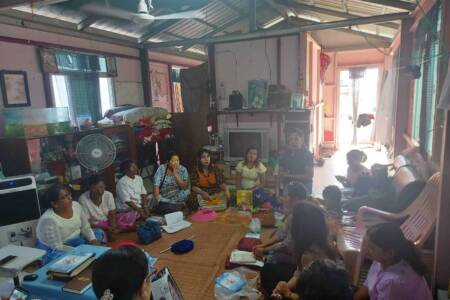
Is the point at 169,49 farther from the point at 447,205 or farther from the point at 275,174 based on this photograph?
the point at 447,205

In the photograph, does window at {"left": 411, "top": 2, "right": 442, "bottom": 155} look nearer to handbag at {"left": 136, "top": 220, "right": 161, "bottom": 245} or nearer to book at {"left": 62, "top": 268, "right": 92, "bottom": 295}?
handbag at {"left": 136, "top": 220, "right": 161, "bottom": 245}

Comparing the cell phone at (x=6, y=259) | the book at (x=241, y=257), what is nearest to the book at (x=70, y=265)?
the cell phone at (x=6, y=259)

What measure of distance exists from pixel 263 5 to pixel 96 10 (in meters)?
4.10

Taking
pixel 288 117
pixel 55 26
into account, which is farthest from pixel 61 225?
pixel 288 117

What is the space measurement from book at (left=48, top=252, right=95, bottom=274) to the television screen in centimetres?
365

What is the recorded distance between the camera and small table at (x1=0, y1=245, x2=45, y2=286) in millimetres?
1593

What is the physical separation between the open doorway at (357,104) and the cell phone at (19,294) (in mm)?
8602

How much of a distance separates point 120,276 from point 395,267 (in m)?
1.31

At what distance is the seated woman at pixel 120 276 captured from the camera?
44.6 inches

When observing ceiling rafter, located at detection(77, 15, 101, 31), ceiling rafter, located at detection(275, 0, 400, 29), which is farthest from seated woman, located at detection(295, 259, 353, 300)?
ceiling rafter, located at detection(275, 0, 400, 29)

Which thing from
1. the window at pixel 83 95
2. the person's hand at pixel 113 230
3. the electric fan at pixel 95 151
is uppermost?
the window at pixel 83 95

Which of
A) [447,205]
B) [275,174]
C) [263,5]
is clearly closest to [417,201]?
[447,205]

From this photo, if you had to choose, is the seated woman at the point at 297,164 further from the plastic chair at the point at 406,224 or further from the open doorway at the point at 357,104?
the open doorway at the point at 357,104

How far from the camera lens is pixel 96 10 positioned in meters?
3.57
